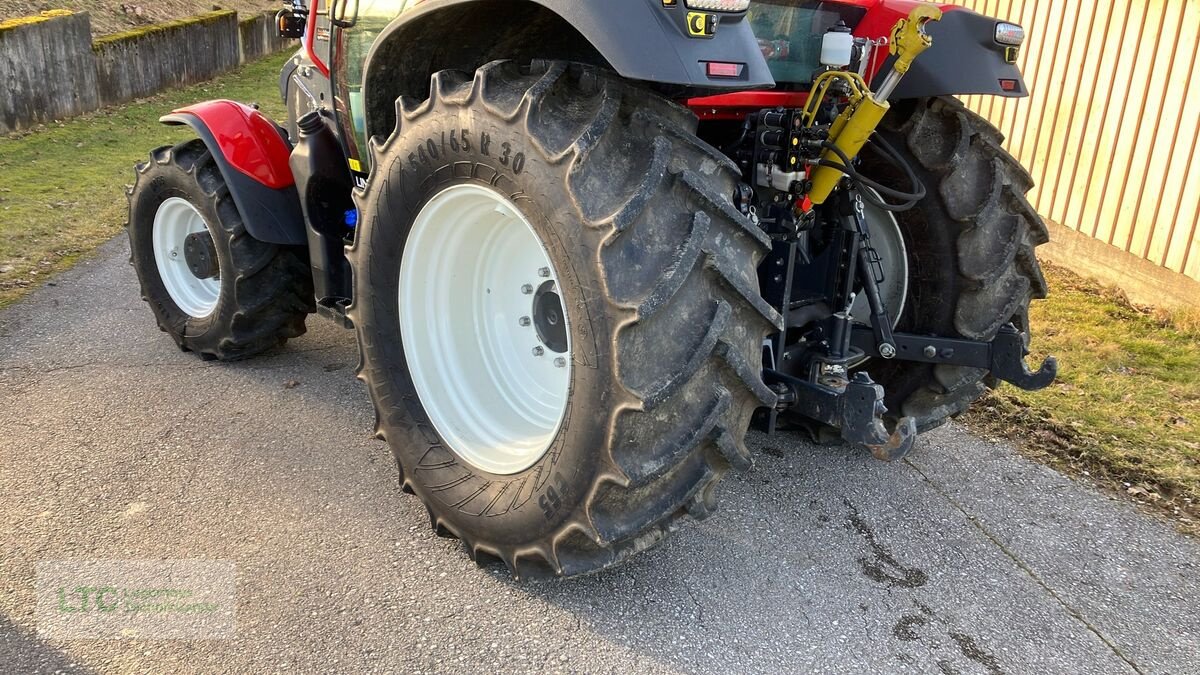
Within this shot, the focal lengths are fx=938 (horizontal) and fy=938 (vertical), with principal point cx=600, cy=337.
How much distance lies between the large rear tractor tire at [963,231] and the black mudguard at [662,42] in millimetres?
1264

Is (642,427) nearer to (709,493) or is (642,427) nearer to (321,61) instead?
(709,493)

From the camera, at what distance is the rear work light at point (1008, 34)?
3090mm

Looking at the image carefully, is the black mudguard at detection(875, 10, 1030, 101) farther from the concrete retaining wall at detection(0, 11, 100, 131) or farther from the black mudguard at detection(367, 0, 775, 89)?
the concrete retaining wall at detection(0, 11, 100, 131)

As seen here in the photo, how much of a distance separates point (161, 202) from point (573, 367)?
3.06 m

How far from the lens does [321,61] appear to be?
3910 millimetres

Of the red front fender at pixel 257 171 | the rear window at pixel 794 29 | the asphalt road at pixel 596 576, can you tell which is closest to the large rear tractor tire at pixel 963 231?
the rear window at pixel 794 29

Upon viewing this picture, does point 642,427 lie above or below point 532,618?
above

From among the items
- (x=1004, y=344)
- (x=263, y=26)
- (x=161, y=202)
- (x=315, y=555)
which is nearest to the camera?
(x=315, y=555)

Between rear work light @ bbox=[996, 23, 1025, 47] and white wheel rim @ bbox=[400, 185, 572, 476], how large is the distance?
1.68 m

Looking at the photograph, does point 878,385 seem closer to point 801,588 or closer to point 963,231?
point 801,588

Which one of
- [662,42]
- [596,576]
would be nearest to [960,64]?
[662,42]

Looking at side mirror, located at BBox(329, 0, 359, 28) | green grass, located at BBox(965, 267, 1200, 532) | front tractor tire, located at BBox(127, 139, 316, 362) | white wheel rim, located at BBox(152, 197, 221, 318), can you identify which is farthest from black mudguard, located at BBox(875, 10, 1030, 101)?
white wheel rim, located at BBox(152, 197, 221, 318)

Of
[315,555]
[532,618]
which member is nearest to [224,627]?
[315,555]
